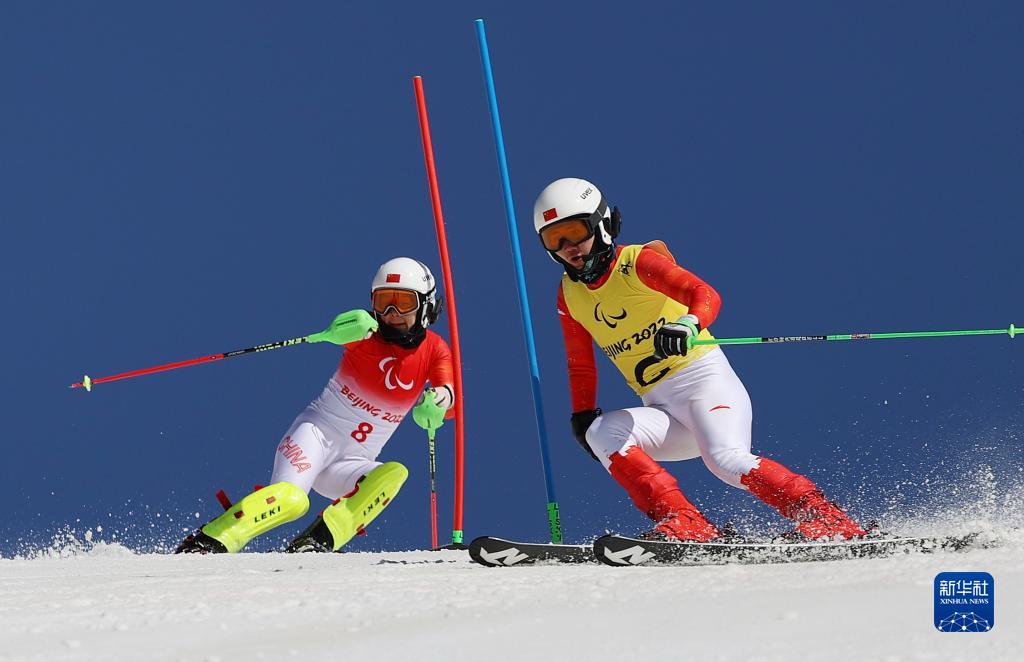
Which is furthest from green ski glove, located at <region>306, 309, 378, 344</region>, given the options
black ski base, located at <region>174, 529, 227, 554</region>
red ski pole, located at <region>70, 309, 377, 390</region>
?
black ski base, located at <region>174, 529, 227, 554</region>

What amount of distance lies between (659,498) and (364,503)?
2.29 meters

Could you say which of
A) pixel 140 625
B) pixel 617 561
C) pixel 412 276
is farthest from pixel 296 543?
pixel 140 625

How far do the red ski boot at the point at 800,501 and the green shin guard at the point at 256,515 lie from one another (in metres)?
2.62

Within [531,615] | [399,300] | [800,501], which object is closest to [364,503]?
[399,300]

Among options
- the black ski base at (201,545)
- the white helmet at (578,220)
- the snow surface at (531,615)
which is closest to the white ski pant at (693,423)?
the white helmet at (578,220)

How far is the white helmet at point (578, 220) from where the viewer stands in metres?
5.14

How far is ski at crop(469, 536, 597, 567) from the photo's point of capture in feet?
13.8

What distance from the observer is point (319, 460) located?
21.5ft

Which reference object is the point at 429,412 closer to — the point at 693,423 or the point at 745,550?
the point at 693,423

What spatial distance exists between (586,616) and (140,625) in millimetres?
1082

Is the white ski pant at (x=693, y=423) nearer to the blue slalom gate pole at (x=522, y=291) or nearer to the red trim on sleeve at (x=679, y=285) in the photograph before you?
the red trim on sleeve at (x=679, y=285)

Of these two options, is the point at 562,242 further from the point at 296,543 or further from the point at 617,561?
the point at 296,543

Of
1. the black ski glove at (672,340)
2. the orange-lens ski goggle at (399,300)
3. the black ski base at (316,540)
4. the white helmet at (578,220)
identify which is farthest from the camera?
the orange-lens ski goggle at (399,300)

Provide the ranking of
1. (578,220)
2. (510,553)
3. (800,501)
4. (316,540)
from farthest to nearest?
(316,540), (578,220), (800,501), (510,553)
